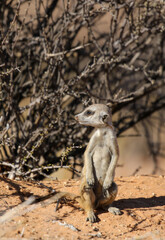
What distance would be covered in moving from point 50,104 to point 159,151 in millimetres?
2667

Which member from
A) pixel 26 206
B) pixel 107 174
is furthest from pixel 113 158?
pixel 26 206

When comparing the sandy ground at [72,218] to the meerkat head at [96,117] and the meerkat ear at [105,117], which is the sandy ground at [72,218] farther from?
the meerkat ear at [105,117]

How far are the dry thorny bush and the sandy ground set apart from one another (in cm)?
124

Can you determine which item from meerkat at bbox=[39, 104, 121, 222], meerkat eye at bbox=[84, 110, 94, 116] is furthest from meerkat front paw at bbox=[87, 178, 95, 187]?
meerkat eye at bbox=[84, 110, 94, 116]

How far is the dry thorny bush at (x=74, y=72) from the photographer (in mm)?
5238

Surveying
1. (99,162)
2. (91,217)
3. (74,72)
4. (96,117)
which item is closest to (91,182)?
(99,162)

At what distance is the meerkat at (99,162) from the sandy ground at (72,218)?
0.17 m

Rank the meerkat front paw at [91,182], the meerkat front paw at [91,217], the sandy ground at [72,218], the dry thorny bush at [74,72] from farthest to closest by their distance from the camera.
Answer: the dry thorny bush at [74,72] → the meerkat front paw at [91,182] → the meerkat front paw at [91,217] → the sandy ground at [72,218]

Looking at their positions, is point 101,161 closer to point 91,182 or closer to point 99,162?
point 99,162

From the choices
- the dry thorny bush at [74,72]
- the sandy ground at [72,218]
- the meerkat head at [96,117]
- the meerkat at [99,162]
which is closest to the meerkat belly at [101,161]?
the meerkat at [99,162]

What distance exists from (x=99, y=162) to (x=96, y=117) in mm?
497

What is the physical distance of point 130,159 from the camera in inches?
258

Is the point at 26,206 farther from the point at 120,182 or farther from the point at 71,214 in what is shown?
the point at 120,182

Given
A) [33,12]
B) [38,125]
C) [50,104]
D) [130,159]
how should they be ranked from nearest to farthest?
[50,104] → [38,125] → [33,12] → [130,159]
